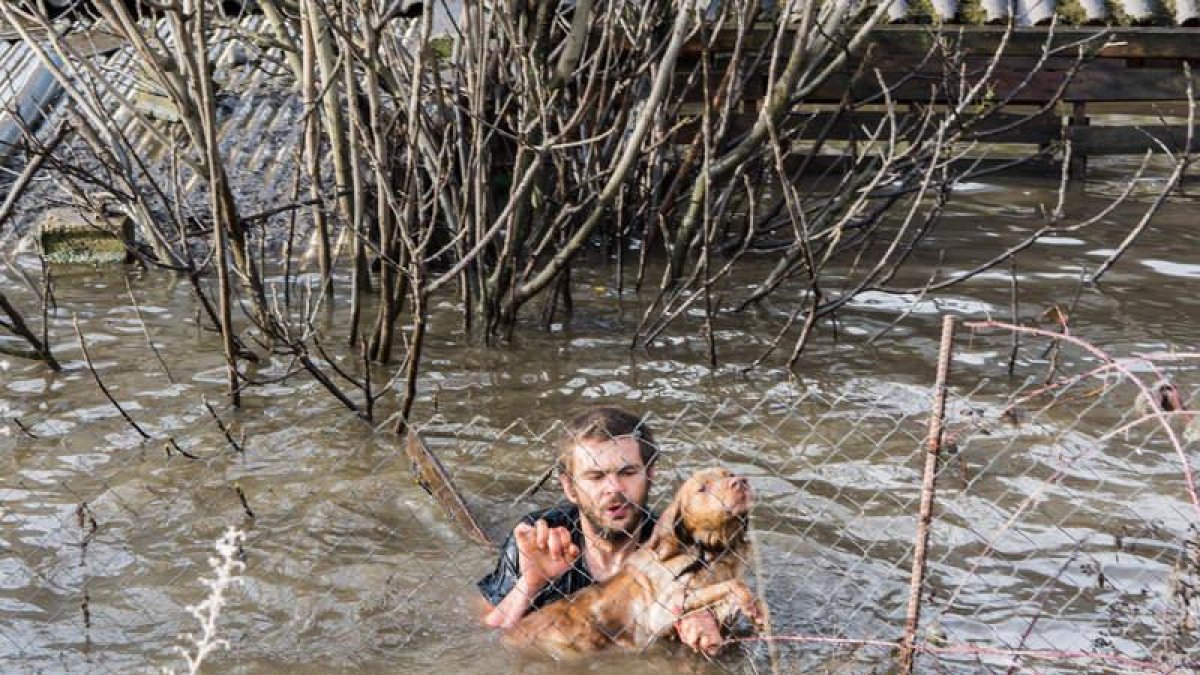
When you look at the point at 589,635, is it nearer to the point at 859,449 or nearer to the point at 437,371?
the point at 859,449

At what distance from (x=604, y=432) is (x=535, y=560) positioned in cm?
38

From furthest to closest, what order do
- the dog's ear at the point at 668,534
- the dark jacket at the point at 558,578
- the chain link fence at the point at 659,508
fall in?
the dark jacket at the point at 558,578 → the chain link fence at the point at 659,508 → the dog's ear at the point at 668,534

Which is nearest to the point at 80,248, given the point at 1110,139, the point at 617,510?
the point at 617,510

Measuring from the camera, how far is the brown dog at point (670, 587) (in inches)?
154

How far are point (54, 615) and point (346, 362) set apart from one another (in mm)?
2520

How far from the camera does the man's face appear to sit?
4094 millimetres

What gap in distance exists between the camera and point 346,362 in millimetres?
6781

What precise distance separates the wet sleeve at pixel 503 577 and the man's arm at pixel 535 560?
141 millimetres

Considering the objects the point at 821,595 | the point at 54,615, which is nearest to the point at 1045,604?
the point at 821,595

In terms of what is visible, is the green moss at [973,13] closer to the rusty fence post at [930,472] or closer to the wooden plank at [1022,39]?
the wooden plank at [1022,39]

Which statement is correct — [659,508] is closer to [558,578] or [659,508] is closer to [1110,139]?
[558,578]

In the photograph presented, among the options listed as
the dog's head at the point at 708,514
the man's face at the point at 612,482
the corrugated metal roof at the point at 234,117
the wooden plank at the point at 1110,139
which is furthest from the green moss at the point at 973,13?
the dog's head at the point at 708,514

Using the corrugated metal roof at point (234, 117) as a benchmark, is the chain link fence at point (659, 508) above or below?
below

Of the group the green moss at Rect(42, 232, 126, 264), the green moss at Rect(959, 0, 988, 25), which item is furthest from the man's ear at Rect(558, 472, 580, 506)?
the green moss at Rect(959, 0, 988, 25)
